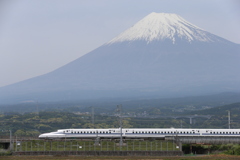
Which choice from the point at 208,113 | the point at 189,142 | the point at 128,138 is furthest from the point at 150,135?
the point at 208,113

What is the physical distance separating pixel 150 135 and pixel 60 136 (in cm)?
1352

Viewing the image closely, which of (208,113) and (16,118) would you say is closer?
(16,118)

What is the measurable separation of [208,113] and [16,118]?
67.4m

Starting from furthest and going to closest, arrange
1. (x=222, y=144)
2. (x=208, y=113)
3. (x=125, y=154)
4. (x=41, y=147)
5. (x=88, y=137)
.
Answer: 1. (x=208, y=113)
2. (x=88, y=137)
3. (x=222, y=144)
4. (x=41, y=147)
5. (x=125, y=154)

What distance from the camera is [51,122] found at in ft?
477

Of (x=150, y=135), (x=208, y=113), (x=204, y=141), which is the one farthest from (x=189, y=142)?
(x=208, y=113)

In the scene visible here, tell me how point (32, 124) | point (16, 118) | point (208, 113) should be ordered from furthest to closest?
point (208, 113) < point (16, 118) < point (32, 124)

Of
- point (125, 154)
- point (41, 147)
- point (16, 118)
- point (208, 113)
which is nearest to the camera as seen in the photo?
point (125, 154)

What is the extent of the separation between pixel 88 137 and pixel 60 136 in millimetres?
4416

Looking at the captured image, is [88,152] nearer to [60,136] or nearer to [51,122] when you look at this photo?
[60,136]

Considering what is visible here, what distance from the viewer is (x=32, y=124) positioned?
138m

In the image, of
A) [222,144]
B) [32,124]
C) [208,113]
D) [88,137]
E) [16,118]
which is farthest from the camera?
[208,113]

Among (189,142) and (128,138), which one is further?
(128,138)

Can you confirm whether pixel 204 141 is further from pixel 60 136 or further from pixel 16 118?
pixel 16 118
